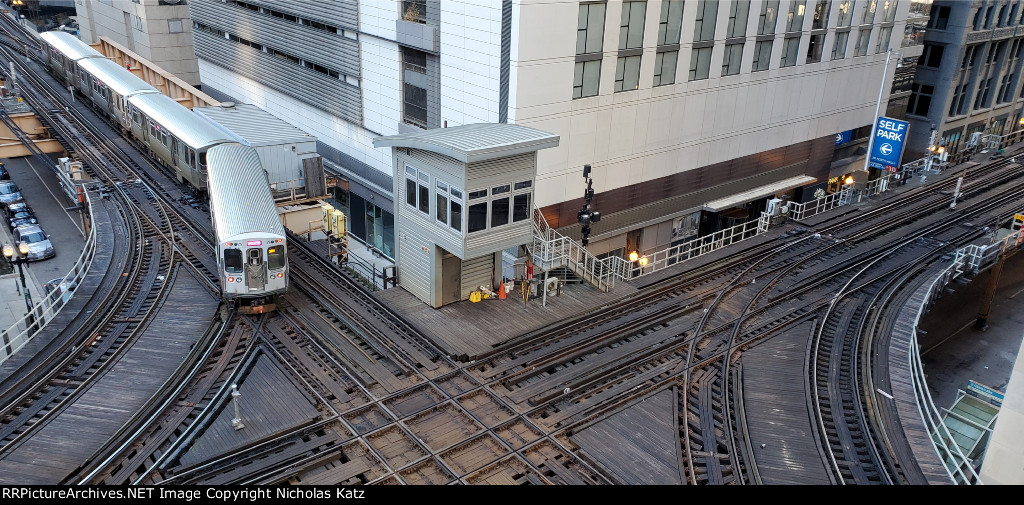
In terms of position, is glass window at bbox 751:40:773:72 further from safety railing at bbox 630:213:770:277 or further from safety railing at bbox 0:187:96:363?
safety railing at bbox 0:187:96:363

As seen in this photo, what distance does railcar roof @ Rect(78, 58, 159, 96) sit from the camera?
41931mm

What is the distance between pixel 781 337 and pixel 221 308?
58.8ft

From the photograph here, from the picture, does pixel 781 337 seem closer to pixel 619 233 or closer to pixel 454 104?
pixel 619 233

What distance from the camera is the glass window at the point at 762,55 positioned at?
35406 millimetres

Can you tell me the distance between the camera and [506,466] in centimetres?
1752

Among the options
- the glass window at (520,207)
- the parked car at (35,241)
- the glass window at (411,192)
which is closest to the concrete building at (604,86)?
the glass window at (520,207)

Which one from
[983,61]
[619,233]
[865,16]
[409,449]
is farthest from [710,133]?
[983,61]

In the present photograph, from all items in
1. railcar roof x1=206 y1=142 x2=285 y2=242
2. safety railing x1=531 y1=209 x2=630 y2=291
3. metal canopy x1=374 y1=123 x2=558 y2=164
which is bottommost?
safety railing x1=531 y1=209 x2=630 y2=291

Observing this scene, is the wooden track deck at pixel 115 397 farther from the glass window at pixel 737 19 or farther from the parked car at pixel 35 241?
the glass window at pixel 737 19

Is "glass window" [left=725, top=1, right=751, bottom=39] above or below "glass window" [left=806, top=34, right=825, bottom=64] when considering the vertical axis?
above

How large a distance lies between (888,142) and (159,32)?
52548mm

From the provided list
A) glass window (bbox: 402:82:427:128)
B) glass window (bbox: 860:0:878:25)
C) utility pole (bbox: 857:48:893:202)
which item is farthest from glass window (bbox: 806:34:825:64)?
glass window (bbox: 402:82:427:128)

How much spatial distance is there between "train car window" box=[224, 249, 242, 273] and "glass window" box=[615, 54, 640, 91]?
16.2 meters

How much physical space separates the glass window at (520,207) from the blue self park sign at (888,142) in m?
23.6
